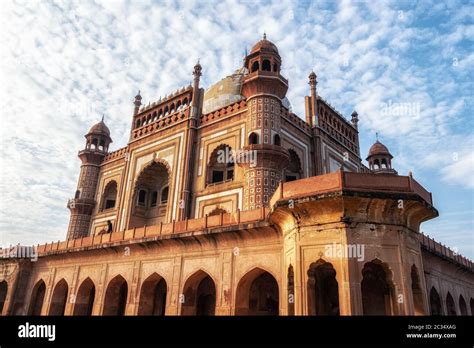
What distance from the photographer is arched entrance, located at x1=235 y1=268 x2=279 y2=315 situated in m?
13.2

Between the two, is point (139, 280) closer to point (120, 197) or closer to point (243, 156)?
point (243, 156)

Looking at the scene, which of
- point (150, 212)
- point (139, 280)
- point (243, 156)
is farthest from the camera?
point (150, 212)

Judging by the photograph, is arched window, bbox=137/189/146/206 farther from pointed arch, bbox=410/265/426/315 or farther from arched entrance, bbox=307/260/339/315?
pointed arch, bbox=410/265/426/315

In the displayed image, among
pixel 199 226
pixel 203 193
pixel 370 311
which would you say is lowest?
pixel 370 311

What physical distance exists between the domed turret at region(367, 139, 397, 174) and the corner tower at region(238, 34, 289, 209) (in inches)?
402

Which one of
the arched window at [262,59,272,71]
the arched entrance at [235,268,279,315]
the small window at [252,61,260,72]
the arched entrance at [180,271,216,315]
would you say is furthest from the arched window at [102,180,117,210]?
the arched entrance at [235,268,279,315]

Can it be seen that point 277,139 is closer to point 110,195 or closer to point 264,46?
point 264,46

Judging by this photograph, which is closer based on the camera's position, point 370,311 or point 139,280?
point 370,311

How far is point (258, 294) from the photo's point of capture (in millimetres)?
14406
